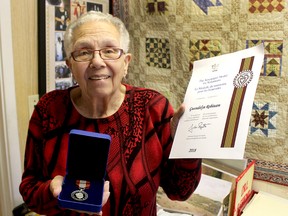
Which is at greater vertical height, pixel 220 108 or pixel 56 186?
pixel 220 108

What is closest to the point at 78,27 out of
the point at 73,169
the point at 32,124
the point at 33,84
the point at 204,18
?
the point at 32,124

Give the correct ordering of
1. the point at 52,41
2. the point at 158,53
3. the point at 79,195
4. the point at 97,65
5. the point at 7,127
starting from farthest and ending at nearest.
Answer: the point at 158,53 → the point at 52,41 → the point at 7,127 → the point at 97,65 → the point at 79,195

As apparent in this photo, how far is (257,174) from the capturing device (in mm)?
1543

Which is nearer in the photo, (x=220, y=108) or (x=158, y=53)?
(x=220, y=108)

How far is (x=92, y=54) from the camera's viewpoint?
958mm

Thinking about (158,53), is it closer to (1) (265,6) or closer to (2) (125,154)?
(1) (265,6)

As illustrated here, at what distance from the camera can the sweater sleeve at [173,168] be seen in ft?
3.19

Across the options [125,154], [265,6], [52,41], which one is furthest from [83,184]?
[265,6]

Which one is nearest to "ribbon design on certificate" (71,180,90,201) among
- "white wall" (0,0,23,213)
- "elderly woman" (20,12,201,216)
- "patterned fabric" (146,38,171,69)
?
"elderly woman" (20,12,201,216)

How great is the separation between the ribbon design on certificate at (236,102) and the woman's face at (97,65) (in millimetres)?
349

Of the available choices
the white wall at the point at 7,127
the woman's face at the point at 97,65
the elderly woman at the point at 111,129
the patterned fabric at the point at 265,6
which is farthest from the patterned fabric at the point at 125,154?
the patterned fabric at the point at 265,6

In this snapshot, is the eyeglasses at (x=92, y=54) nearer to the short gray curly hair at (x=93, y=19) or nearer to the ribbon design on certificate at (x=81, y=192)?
the short gray curly hair at (x=93, y=19)

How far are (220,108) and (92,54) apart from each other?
1.31 ft

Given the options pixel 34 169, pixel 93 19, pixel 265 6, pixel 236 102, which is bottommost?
pixel 34 169
